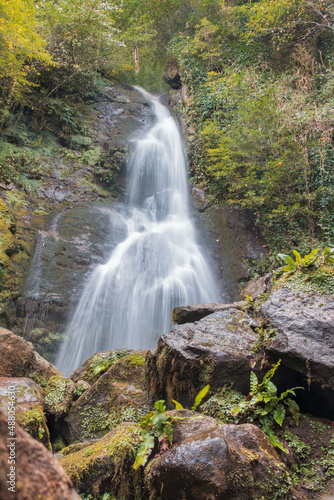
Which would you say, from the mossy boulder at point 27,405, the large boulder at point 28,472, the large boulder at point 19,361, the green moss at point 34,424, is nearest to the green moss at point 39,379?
the large boulder at point 19,361

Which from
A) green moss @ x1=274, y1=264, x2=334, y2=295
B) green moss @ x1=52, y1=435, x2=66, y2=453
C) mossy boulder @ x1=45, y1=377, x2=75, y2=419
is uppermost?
green moss @ x1=274, y1=264, x2=334, y2=295

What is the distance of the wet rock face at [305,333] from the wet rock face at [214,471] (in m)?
1.05

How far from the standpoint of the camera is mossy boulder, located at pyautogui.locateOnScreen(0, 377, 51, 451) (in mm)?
3150

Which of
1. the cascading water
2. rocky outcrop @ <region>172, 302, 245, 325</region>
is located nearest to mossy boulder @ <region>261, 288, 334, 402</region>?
rocky outcrop @ <region>172, 302, 245, 325</region>

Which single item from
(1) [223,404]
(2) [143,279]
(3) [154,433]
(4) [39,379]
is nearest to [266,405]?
(1) [223,404]

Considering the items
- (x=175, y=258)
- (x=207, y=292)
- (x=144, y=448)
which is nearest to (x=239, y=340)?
(x=144, y=448)

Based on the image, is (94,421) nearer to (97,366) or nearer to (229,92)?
(97,366)

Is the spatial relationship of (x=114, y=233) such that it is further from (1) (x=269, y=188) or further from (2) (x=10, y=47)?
(2) (x=10, y=47)

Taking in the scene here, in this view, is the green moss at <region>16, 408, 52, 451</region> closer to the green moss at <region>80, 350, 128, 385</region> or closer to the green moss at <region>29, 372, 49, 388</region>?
the green moss at <region>29, 372, 49, 388</region>

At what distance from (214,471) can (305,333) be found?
6.15ft

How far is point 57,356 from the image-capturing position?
674 centimetres

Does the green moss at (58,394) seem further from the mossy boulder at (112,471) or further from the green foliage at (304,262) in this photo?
the green foliage at (304,262)

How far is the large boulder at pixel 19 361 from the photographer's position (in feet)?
13.8

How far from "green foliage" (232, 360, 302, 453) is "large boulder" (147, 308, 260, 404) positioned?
0.24 meters
